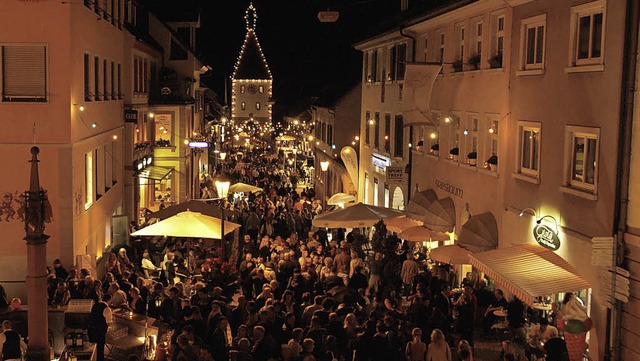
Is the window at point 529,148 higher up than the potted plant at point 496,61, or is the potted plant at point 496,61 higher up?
the potted plant at point 496,61

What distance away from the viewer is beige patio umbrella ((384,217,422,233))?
84.7ft

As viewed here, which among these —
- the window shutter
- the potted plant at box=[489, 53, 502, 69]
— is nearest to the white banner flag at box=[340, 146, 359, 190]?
the potted plant at box=[489, 53, 502, 69]

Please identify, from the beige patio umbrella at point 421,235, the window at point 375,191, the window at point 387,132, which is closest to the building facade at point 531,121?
the beige patio umbrella at point 421,235

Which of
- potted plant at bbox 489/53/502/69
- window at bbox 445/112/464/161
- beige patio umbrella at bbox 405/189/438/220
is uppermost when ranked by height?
potted plant at bbox 489/53/502/69

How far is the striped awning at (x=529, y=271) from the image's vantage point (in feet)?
49.2

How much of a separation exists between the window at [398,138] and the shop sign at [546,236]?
52.3 feet

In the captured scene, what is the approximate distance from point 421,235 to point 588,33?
864 centimetres

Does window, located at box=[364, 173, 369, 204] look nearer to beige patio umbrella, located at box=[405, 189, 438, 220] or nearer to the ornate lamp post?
beige patio umbrella, located at box=[405, 189, 438, 220]

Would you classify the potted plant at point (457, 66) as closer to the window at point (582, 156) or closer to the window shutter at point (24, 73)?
the window at point (582, 156)

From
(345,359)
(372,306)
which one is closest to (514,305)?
(372,306)

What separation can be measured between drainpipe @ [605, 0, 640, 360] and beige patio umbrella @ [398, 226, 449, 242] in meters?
9.00

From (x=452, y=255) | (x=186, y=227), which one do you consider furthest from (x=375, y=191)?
(x=452, y=255)

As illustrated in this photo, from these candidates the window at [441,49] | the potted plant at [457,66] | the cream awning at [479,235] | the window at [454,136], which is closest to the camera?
the cream awning at [479,235]

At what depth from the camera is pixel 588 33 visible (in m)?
16.3
